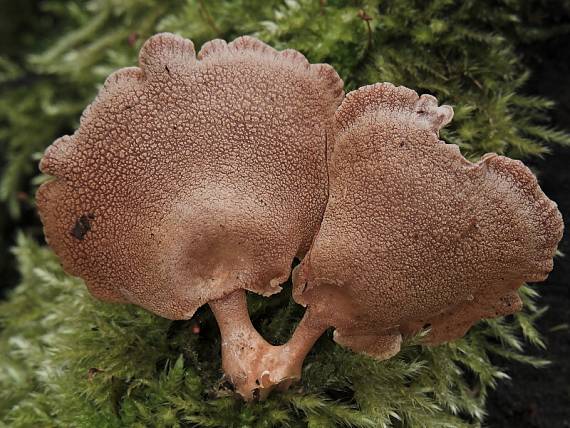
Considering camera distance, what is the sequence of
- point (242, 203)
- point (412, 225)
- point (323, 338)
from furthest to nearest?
point (323, 338) → point (242, 203) → point (412, 225)

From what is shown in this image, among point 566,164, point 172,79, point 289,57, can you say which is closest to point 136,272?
point 172,79

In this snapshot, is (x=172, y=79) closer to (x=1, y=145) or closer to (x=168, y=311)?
(x=168, y=311)

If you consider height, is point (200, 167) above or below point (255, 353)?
above

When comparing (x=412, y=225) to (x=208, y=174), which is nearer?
(x=412, y=225)

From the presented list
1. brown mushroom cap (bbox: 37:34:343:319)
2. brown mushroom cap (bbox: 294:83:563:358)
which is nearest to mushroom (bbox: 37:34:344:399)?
brown mushroom cap (bbox: 37:34:343:319)

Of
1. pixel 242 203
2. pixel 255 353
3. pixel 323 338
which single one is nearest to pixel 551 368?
pixel 323 338

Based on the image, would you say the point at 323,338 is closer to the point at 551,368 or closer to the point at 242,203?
the point at 242,203
